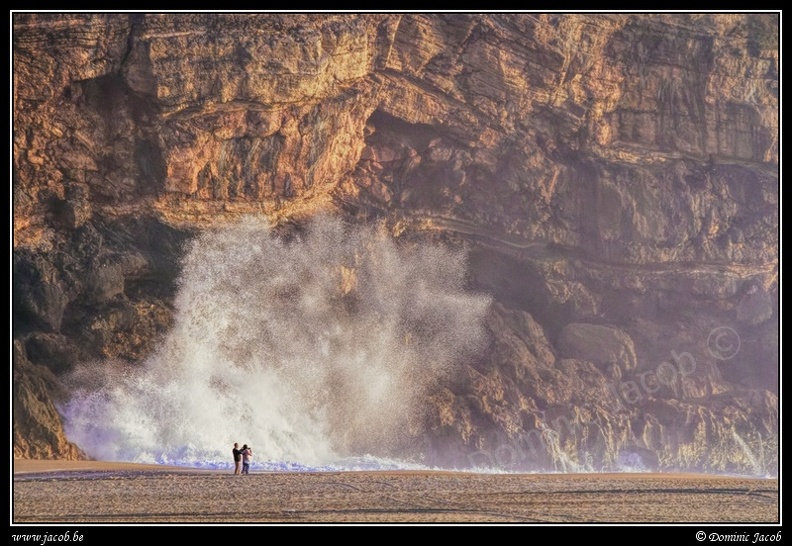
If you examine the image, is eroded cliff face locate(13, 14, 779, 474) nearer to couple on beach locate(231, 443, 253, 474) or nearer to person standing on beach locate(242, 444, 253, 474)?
couple on beach locate(231, 443, 253, 474)

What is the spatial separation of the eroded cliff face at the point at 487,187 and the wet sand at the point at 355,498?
4.35 m

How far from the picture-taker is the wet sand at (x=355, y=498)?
2750cm

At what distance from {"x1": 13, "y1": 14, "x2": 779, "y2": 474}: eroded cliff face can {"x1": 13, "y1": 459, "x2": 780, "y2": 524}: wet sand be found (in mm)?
4346

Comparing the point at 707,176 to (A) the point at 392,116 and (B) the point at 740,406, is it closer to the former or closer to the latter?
(B) the point at 740,406

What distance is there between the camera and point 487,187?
41844 millimetres

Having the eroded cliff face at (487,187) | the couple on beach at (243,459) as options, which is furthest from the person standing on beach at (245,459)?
the eroded cliff face at (487,187)

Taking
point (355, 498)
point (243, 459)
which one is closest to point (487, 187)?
point (243, 459)

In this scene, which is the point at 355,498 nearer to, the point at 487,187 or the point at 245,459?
the point at 245,459

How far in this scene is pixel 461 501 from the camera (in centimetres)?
2934

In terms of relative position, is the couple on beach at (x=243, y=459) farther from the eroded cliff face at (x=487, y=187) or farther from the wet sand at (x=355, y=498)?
the eroded cliff face at (x=487, y=187)

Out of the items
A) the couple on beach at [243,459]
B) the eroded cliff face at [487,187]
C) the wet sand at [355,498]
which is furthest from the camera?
the eroded cliff face at [487,187]

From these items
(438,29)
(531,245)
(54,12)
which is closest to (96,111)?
(54,12)

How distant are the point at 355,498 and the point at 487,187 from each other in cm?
1425

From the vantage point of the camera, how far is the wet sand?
1083 inches
